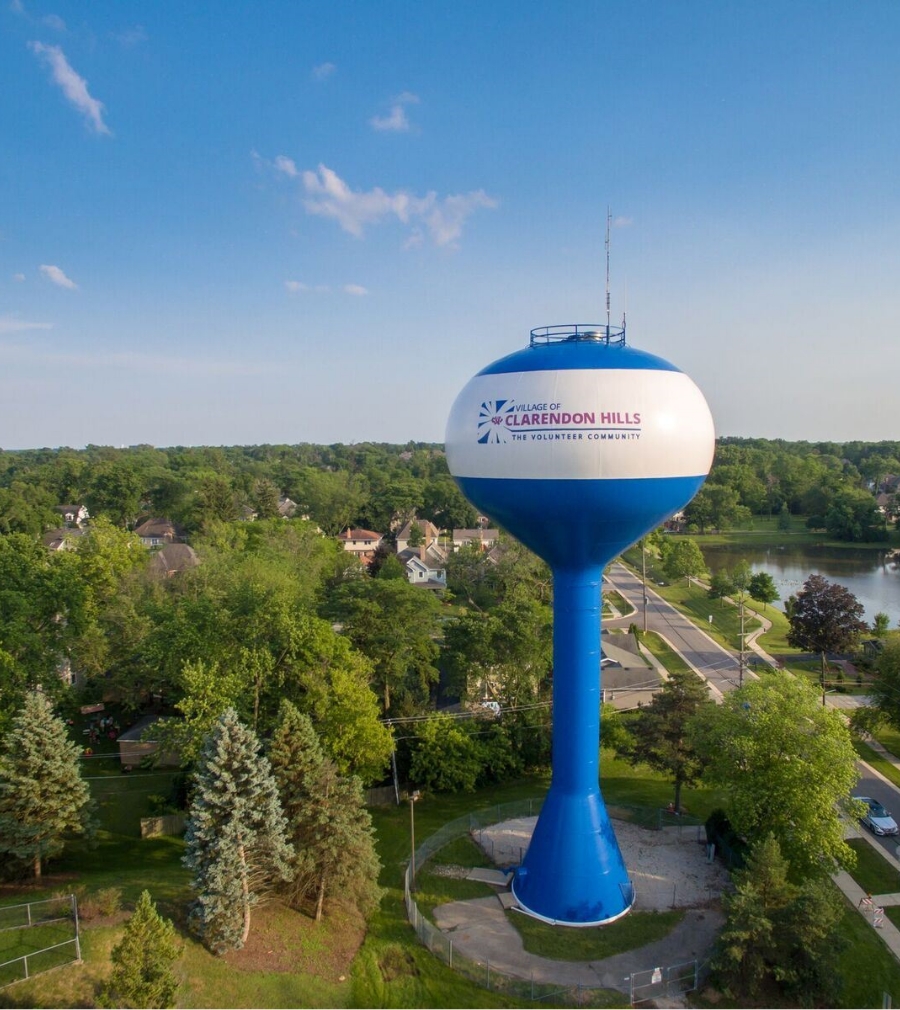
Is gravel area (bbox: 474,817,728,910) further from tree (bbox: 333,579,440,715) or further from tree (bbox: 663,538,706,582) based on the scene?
tree (bbox: 663,538,706,582)

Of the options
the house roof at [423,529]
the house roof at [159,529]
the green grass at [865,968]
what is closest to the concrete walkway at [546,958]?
the green grass at [865,968]

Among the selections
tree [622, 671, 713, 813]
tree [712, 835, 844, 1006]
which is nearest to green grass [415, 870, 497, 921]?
tree [712, 835, 844, 1006]

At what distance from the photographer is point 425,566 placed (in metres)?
57.4

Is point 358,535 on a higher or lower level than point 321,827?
higher

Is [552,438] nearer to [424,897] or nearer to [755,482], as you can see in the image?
[424,897]

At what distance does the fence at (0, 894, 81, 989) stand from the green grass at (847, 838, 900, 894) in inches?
760

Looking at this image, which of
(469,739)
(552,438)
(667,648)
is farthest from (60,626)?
(667,648)

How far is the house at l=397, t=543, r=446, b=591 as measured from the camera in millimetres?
55531

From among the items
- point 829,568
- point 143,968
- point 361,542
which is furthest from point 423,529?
point 143,968

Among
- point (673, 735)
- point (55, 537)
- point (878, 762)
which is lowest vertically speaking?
point (878, 762)

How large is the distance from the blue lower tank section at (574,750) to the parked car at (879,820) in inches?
343

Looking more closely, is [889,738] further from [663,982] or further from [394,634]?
[394,634]

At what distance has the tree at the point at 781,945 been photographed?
45.8ft

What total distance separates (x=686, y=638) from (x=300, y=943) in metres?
31.7
